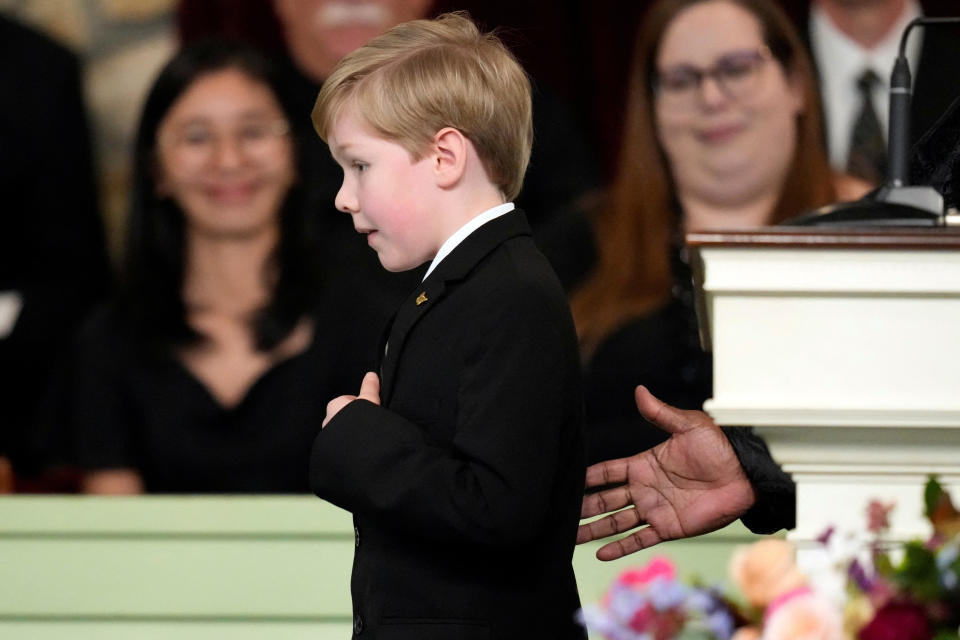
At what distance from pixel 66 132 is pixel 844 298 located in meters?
3.18

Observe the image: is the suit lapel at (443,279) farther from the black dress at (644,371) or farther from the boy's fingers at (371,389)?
the black dress at (644,371)

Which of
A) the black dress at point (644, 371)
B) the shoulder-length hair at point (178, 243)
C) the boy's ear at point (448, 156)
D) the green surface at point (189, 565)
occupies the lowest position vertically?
the green surface at point (189, 565)

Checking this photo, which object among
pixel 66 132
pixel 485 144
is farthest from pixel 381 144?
pixel 66 132

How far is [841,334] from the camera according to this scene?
116cm

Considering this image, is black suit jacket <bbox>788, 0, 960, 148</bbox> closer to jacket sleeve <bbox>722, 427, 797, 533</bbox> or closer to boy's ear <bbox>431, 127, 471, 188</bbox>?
jacket sleeve <bbox>722, 427, 797, 533</bbox>

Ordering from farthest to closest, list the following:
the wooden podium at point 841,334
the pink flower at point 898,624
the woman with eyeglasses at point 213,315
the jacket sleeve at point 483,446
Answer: the woman with eyeglasses at point 213,315
the jacket sleeve at point 483,446
the wooden podium at point 841,334
the pink flower at point 898,624

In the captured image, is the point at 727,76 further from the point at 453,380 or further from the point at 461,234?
the point at 453,380

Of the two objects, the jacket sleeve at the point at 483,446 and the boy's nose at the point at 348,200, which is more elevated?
the boy's nose at the point at 348,200

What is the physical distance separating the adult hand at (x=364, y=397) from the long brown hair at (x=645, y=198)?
2.23 metres

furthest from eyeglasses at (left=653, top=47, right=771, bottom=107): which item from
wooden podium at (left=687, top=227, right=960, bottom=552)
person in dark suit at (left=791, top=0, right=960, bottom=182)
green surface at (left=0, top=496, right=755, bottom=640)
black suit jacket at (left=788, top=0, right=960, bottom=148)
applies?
wooden podium at (left=687, top=227, right=960, bottom=552)

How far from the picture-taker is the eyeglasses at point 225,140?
12.5 feet

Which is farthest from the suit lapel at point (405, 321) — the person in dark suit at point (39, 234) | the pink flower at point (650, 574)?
the person in dark suit at point (39, 234)

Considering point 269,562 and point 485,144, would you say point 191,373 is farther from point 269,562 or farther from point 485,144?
point 485,144

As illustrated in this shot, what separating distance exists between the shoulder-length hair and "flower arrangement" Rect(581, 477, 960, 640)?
300cm
